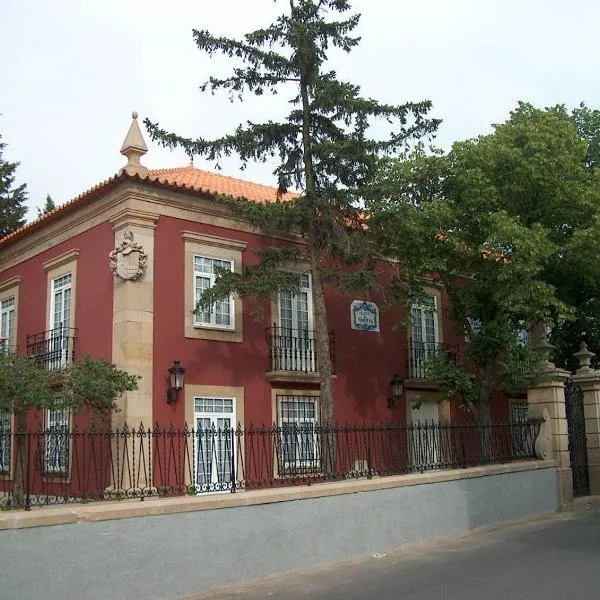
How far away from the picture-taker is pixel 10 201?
93.1 feet

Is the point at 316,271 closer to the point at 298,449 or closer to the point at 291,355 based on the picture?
the point at 291,355

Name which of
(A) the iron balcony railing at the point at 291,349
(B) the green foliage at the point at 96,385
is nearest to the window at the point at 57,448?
(B) the green foliage at the point at 96,385

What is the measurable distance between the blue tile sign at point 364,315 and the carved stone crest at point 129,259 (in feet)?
18.2

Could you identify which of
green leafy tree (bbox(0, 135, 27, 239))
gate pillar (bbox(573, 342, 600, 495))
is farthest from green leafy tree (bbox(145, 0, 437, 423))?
green leafy tree (bbox(0, 135, 27, 239))

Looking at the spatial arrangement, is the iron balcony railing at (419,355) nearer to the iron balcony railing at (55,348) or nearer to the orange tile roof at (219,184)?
the orange tile roof at (219,184)

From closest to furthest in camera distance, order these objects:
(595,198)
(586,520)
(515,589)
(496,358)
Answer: (515,589) < (586,520) < (595,198) < (496,358)

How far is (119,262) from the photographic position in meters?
13.9

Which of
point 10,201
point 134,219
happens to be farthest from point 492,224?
point 10,201

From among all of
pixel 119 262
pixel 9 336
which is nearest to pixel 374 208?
pixel 119 262

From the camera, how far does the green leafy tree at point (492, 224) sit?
13648 mm

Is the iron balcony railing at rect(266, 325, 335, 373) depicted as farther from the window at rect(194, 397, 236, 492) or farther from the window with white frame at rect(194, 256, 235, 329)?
the window at rect(194, 397, 236, 492)

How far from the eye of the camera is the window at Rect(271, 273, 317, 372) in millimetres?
15773

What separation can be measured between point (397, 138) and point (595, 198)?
159 inches

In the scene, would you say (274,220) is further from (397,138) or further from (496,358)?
(496,358)
